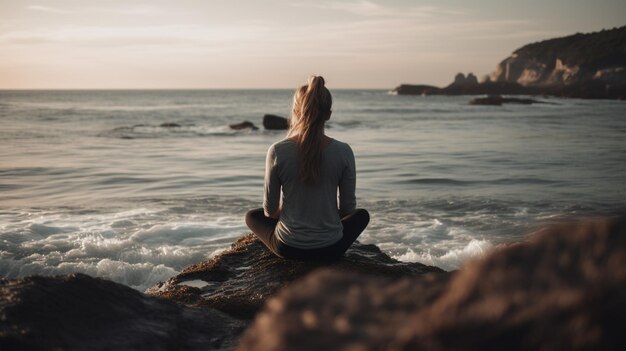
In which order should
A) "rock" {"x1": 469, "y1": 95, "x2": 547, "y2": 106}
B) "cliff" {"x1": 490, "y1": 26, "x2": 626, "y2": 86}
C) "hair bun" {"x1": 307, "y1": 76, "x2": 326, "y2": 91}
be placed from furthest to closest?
"cliff" {"x1": 490, "y1": 26, "x2": 626, "y2": 86}
"rock" {"x1": 469, "y1": 95, "x2": 547, "y2": 106}
"hair bun" {"x1": 307, "y1": 76, "x2": 326, "y2": 91}

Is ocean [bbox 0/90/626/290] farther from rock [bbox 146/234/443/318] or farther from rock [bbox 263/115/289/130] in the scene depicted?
rock [bbox 263/115/289/130]

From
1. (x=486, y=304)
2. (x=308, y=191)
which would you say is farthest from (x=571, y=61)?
(x=486, y=304)

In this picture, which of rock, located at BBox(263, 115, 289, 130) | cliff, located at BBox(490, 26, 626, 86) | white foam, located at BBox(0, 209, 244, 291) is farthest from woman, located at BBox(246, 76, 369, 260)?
cliff, located at BBox(490, 26, 626, 86)

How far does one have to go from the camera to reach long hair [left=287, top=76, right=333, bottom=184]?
14.9ft

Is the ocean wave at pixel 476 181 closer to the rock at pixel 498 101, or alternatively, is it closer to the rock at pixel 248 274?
the rock at pixel 248 274

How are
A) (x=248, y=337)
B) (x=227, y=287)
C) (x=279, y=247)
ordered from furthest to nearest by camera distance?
(x=279, y=247)
(x=227, y=287)
(x=248, y=337)

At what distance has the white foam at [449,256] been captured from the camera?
735cm

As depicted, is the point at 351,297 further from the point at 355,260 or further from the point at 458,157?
the point at 458,157

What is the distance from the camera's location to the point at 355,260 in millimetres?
4973

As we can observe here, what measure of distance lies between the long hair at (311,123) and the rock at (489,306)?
3306 millimetres

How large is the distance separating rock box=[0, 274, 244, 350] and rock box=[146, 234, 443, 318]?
702 mm

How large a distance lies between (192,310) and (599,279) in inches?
103

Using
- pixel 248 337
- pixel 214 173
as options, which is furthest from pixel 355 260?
pixel 214 173

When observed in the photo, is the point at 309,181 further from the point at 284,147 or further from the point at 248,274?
the point at 248,274
